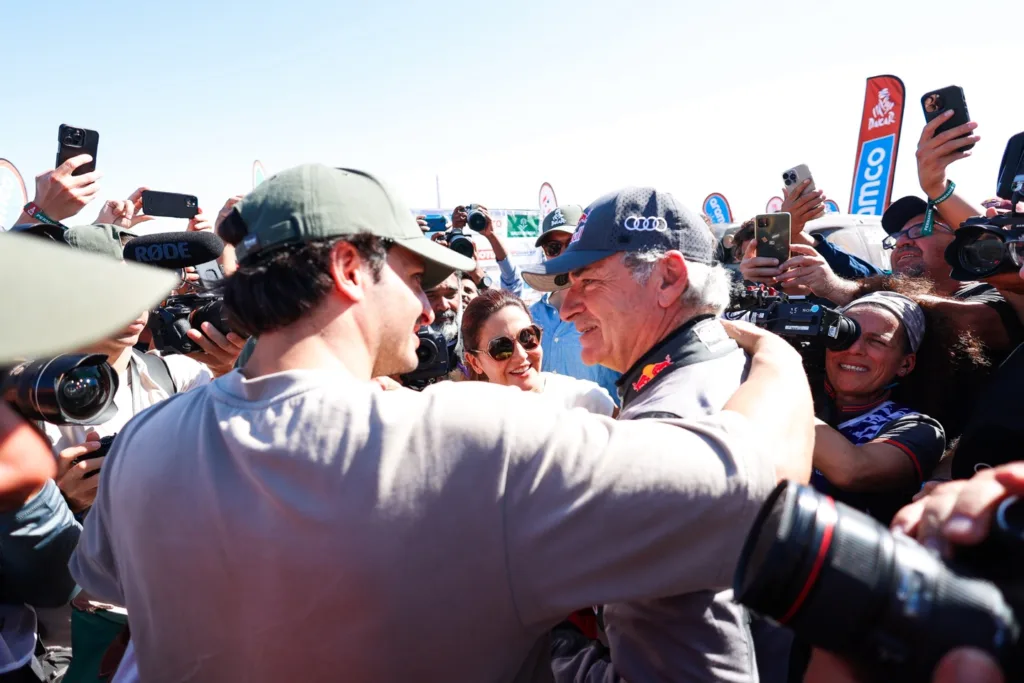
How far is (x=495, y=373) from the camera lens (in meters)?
3.62

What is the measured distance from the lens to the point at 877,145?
46.5ft

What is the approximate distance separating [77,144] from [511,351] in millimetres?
2547

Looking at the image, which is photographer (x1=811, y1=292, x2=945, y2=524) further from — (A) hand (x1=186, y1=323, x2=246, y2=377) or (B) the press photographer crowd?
(A) hand (x1=186, y1=323, x2=246, y2=377)

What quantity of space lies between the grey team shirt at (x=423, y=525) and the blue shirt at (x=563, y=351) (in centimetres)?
318

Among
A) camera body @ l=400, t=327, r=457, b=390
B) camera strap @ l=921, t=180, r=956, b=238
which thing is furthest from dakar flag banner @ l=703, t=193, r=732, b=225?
camera body @ l=400, t=327, r=457, b=390

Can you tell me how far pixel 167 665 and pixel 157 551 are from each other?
0.81 feet

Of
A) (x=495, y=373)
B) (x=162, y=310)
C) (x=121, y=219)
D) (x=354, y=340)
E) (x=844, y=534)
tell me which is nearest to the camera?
(x=844, y=534)

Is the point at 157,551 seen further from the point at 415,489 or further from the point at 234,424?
the point at 415,489

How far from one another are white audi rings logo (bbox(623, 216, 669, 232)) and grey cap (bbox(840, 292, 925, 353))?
132 cm

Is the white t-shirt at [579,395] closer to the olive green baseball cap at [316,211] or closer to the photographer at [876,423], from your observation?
the photographer at [876,423]

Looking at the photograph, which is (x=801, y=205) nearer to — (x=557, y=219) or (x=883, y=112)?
(x=557, y=219)

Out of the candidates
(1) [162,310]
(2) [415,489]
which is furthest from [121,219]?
(2) [415,489]

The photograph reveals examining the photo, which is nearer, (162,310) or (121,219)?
(162,310)

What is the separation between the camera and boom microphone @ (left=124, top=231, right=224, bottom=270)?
8.04ft
